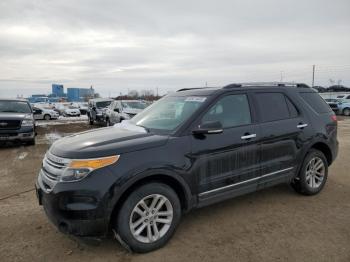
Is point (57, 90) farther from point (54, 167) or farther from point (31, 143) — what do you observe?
point (54, 167)

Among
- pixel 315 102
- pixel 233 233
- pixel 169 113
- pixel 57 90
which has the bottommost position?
pixel 233 233

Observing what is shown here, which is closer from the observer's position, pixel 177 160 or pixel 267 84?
pixel 177 160

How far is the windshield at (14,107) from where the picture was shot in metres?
11.0

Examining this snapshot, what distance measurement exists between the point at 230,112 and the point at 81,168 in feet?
6.75

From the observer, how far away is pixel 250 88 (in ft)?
14.5

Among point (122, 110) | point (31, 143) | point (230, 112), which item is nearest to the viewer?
point (230, 112)

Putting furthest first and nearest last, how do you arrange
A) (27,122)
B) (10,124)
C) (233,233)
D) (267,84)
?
(27,122)
(10,124)
(267,84)
(233,233)

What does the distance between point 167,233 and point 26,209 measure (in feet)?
7.81

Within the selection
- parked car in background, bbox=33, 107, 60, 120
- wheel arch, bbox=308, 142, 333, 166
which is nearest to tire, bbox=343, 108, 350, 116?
wheel arch, bbox=308, 142, 333, 166

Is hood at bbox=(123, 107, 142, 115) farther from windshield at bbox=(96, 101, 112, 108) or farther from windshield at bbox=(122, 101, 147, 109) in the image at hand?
windshield at bbox=(96, 101, 112, 108)

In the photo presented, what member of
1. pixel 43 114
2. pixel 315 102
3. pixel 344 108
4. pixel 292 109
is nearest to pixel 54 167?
pixel 292 109

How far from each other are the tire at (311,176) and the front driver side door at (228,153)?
3.69 feet

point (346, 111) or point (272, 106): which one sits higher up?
point (272, 106)

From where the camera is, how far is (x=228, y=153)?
3.88 meters
